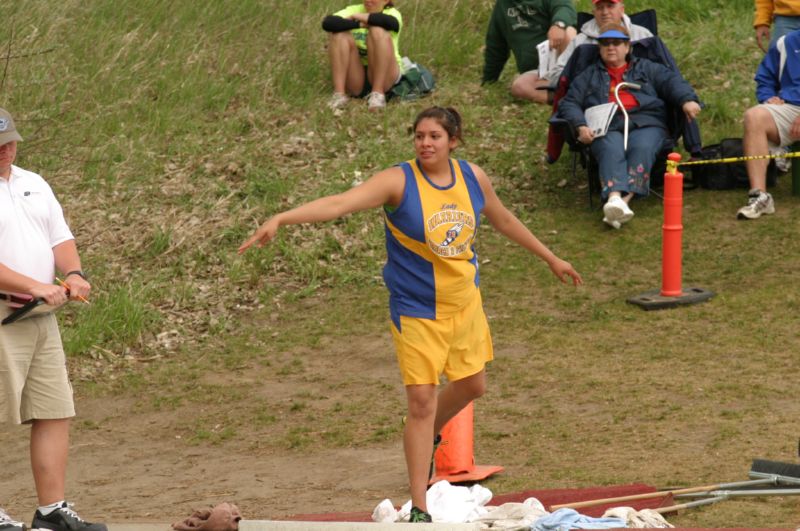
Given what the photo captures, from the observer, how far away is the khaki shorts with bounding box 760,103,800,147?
10.7 meters

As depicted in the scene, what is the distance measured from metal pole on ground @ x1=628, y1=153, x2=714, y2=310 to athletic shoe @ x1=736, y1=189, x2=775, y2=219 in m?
1.49

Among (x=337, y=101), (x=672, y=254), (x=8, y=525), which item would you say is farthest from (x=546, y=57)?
(x=8, y=525)

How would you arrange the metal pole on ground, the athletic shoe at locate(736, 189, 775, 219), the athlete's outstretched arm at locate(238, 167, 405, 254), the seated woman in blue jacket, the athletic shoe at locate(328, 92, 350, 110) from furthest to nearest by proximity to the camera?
the athletic shoe at locate(328, 92, 350, 110)
the athletic shoe at locate(736, 189, 775, 219)
the seated woman in blue jacket
the metal pole on ground
the athlete's outstretched arm at locate(238, 167, 405, 254)

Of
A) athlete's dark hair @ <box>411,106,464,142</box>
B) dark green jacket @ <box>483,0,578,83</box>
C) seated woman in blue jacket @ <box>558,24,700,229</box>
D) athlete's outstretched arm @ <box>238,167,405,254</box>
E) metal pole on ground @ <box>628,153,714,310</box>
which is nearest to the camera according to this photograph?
athlete's outstretched arm @ <box>238,167,405,254</box>

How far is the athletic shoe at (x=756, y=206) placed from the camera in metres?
10.8

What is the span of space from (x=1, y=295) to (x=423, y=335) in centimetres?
187

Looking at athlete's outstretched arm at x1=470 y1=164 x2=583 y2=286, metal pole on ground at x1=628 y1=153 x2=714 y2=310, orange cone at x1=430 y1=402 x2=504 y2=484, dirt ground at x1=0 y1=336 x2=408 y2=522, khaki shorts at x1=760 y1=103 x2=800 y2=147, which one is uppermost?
khaki shorts at x1=760 y1=103 x2=800 y2=147

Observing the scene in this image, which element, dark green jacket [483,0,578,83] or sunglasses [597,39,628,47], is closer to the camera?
sunglasses [597,39,628,47]

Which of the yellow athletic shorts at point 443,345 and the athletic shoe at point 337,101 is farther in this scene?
the athletic shoe at point 337,101

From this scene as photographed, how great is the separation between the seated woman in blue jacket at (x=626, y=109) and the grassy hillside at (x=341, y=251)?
461mm

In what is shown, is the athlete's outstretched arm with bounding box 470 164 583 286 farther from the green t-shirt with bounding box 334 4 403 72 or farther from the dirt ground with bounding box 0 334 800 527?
the green t-shirt with bounding box 334 4 403 72

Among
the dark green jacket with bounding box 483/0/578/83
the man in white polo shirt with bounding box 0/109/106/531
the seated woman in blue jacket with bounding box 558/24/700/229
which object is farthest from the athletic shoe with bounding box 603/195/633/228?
the man in white polo shirt with bounding box 0/109/106/531

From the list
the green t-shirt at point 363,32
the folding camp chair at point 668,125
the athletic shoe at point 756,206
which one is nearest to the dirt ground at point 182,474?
the folding camp chair at point 668,125

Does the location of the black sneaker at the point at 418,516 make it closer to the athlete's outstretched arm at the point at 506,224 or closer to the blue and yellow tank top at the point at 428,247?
the blue and yellow tank top at the point at 428,247
